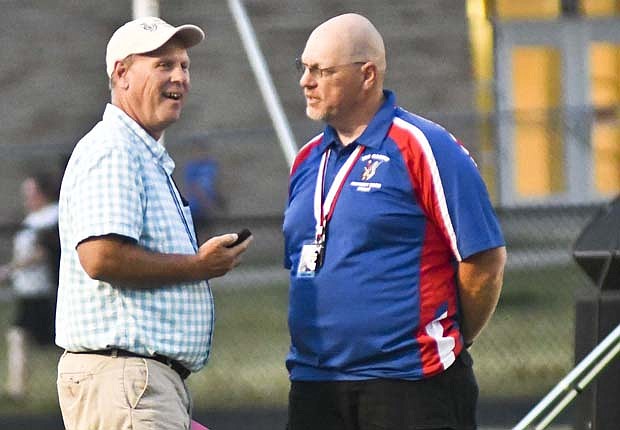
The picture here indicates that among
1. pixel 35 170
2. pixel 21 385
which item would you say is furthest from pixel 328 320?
pixel 35 170

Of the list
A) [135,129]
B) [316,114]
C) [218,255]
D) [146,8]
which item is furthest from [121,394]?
[146,8]

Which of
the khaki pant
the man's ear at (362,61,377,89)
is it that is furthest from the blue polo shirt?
the khaki pant

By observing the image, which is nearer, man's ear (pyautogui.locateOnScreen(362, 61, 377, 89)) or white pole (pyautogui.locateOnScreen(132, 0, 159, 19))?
man's ear (pyautogui.locateOnScreen(362, 61, 377, 89))

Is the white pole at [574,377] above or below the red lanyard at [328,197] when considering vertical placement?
below

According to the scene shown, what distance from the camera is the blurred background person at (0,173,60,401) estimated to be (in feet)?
38.1

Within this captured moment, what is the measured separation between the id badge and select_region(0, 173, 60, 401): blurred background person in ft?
21.0

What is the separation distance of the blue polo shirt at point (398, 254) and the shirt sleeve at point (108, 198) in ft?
2.30

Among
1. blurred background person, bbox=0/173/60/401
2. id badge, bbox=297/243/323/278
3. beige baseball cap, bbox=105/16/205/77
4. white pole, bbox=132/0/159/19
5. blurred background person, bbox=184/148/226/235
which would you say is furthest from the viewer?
blurred background person, bbox=184/148/226/235

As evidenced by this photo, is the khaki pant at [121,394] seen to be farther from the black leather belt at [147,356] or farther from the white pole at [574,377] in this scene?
the white pole at [574,377]

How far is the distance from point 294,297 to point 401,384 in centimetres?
44

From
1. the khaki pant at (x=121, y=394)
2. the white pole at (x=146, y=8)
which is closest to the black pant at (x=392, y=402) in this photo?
the khaki pant at (x=121, y=394)

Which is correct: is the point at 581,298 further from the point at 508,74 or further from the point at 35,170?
the point at 508,74

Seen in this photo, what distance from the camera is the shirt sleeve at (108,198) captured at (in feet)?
15.5

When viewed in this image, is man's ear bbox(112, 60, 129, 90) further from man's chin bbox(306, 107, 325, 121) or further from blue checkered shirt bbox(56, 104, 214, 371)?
man's chin bbox(306, 107, 325, 121)
